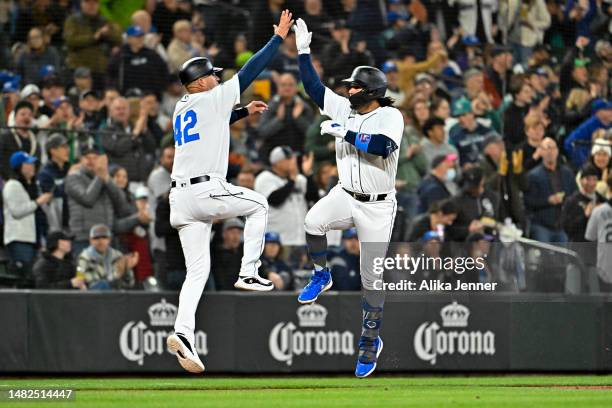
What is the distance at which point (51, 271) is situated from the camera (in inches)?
562

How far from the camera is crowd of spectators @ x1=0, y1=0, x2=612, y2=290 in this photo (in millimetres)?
14273

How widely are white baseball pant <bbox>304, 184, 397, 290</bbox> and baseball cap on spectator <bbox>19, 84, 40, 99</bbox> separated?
18.2 feet

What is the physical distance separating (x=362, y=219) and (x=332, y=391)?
6.09ft

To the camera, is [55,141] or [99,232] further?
[55,141]

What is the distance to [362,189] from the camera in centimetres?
1107

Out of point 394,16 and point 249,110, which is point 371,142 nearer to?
point 249,110

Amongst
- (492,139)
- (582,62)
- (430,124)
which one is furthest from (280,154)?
(582,62)

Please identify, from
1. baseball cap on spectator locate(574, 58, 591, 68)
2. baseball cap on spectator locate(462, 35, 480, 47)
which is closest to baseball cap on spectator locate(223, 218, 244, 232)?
baseball cap on spectator locate(462, 35, 480, 47)

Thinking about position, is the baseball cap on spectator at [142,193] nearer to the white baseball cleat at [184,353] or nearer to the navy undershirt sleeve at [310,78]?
the navy undershirt sleeve at [310,78]

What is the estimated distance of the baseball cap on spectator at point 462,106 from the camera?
16156mm

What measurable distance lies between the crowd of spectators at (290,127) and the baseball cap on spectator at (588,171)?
3cm

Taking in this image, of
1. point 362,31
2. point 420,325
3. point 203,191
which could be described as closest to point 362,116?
point 203,191

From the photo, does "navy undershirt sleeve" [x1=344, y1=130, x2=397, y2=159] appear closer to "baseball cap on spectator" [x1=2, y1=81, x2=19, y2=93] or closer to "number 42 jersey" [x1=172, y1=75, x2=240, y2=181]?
"number 42 jersey" [x1=172, y1=75, x2=240, y2=181]

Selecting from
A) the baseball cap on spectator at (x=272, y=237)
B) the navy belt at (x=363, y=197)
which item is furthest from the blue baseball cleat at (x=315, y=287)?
the baseball cap on spectator at (x=272, y=237)
